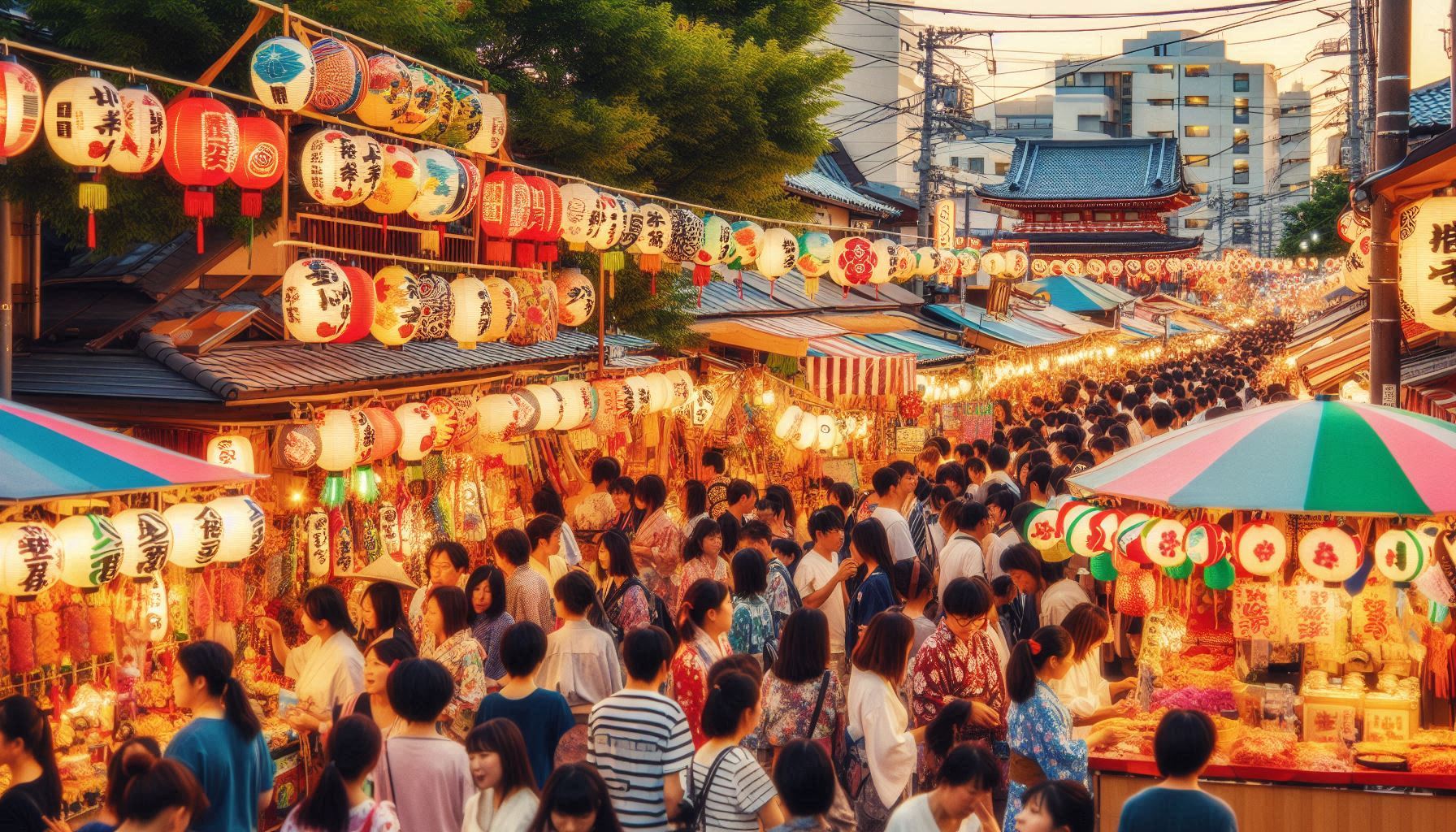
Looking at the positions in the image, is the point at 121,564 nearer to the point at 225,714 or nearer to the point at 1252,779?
the point at 225,714

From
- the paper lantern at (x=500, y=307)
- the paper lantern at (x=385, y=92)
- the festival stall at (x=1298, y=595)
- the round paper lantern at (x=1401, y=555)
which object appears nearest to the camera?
the festival stall at (x=1298, y=595)

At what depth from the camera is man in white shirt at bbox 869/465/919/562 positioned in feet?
35.7

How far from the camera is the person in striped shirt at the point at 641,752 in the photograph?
580 centimetres

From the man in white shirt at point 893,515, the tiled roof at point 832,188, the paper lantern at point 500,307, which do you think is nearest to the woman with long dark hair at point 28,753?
the man in white shirt at point 893,515

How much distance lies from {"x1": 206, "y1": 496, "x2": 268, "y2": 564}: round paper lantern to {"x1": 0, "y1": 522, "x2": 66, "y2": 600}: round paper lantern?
52.0 inches

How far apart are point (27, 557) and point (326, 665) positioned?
1507 mm

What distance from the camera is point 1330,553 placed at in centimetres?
833

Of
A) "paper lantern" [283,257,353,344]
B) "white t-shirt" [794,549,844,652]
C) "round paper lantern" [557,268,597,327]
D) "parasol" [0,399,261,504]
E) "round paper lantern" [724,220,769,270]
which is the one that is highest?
"round paper lantern" [724,220,769,270]

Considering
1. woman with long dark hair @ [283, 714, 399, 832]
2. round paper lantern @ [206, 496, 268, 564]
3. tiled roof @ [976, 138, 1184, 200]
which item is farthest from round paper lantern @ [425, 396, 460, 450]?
tiled roof @ [976, 138, 1184, 200]

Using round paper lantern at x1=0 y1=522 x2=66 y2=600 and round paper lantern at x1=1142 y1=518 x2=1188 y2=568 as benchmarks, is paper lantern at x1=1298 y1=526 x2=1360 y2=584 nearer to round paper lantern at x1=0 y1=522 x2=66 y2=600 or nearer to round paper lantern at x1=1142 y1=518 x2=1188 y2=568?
round paper lantern at x1=1142 y1=518 x2=1188 y2=568

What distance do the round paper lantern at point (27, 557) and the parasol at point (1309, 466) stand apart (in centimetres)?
557

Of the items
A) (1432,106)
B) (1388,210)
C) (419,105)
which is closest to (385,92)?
(419,105)

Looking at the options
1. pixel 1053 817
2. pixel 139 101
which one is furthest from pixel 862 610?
pixel 139 101

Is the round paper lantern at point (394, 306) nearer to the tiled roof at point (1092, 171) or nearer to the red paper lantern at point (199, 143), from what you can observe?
the red paper lantern at point (199, 143)
